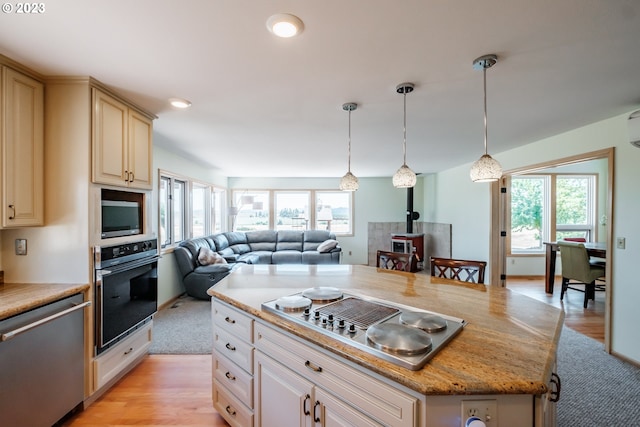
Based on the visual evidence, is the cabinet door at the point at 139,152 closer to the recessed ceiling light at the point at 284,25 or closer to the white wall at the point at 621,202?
the recessed ceiling light at the point at 284,25

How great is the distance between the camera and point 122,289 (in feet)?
7.25

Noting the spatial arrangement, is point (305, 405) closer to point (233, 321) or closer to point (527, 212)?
point (233, 321)

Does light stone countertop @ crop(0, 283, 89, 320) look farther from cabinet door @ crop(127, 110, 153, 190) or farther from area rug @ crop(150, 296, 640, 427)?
area rug @ crop(150, 296, 640, 427)

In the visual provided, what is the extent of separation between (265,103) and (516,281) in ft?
19.1

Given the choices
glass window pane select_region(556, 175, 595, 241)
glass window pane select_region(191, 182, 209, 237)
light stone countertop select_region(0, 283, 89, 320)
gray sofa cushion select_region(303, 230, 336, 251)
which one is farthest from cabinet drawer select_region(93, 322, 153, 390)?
glass window pane select_region(556, 175, 595, 241)

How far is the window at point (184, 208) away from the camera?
13.9ft

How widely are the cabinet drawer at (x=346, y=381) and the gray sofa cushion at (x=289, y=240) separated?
5144 mm

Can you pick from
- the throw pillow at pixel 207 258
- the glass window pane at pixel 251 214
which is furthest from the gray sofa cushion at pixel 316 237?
the throw pillow at pixel 207 258

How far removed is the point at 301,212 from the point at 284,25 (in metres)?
6.03

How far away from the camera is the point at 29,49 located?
1563mm

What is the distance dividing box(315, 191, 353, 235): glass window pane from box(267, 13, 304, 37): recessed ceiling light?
232 inches

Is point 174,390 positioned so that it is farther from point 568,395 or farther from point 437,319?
point 568,395

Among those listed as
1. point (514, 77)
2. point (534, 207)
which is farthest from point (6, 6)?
point (534, 207)

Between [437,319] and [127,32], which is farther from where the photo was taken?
[127,32]
